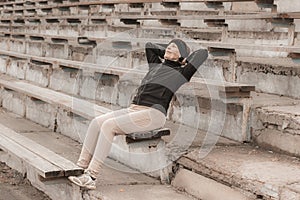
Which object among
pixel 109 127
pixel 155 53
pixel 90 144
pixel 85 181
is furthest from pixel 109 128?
pixel 155 53

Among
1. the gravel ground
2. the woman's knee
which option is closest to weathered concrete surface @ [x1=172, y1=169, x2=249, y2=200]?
the woman's knee

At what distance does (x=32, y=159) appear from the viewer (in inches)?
116

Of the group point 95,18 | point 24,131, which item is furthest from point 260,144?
point 95,18

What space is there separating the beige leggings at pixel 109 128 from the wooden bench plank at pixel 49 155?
Result: 0.23 ft

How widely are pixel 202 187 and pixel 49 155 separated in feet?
3.47

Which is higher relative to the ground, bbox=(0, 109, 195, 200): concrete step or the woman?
the woman

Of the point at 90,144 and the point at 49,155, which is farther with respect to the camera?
the point at 49,155

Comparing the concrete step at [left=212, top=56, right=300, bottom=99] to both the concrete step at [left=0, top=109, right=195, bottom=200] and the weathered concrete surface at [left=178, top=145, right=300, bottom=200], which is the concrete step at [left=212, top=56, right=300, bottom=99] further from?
the concrete step at [left=0, top=109, right=195, bottom=200]

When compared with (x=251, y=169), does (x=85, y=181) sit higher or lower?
lower

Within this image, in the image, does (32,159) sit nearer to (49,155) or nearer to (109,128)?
(49,155)

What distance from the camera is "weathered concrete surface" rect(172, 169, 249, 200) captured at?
231 centimetres

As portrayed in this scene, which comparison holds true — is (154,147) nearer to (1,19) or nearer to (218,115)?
A: (218,115)

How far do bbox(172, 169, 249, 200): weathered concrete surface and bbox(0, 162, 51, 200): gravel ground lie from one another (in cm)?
105

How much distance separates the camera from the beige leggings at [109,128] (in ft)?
8.78
